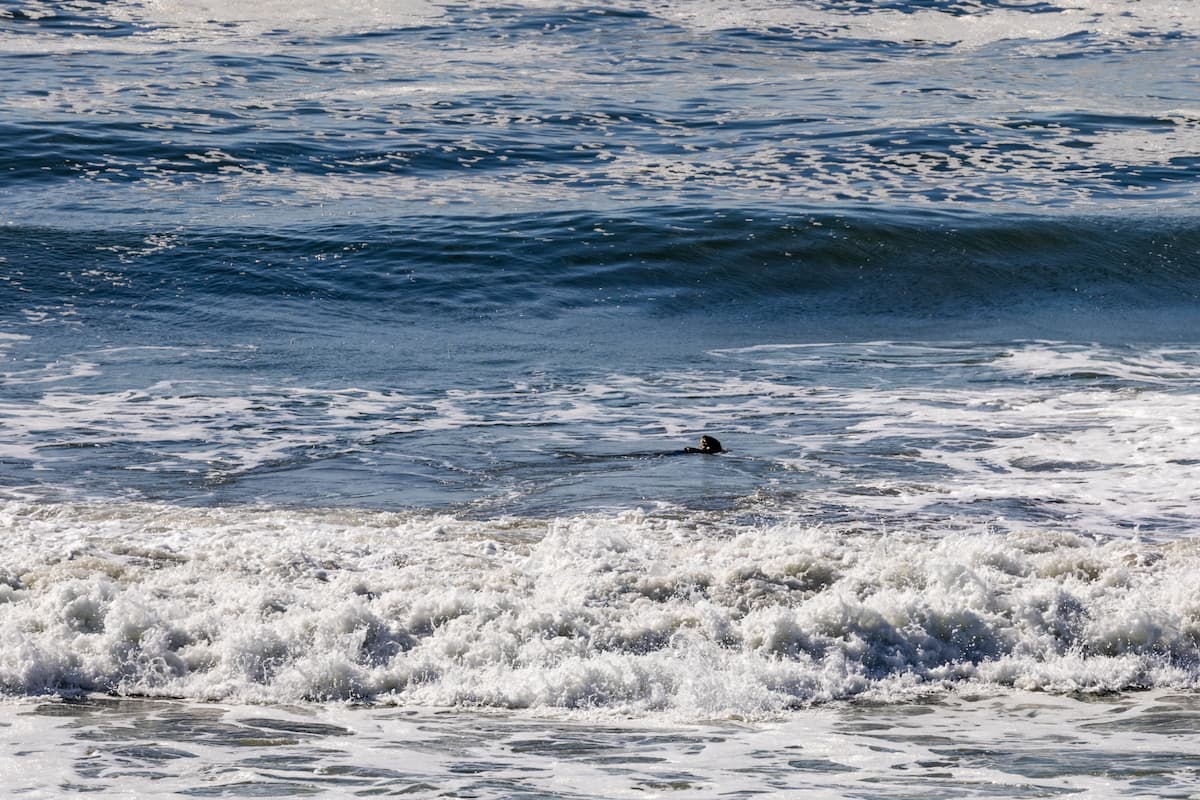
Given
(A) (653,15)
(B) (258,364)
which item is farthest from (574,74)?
(B) (258,364)

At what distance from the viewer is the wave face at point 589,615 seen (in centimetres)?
574

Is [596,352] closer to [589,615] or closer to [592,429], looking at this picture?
[592,429]

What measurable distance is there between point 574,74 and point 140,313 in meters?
11.7

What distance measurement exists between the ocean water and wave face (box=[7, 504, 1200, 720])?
0.02 m

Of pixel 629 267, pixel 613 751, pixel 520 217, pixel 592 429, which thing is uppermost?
pixel 520 217

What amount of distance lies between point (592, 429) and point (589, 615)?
3366 mm

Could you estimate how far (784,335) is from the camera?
13305mm

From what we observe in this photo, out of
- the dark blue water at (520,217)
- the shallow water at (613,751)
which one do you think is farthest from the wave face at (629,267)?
the shallow water at (613,751)

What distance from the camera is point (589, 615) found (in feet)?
20.6

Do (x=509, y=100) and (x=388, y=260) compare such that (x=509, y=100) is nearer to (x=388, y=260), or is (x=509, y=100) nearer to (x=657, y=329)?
(x=388, y=260)

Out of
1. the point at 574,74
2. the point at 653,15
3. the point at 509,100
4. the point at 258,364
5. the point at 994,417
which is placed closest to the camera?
the point at 994,417

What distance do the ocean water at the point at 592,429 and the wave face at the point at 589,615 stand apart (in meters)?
0.02

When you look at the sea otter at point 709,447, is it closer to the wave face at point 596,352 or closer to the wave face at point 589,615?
the wave face at point 596,352

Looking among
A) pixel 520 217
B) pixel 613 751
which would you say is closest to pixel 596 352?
pixel 520 217
